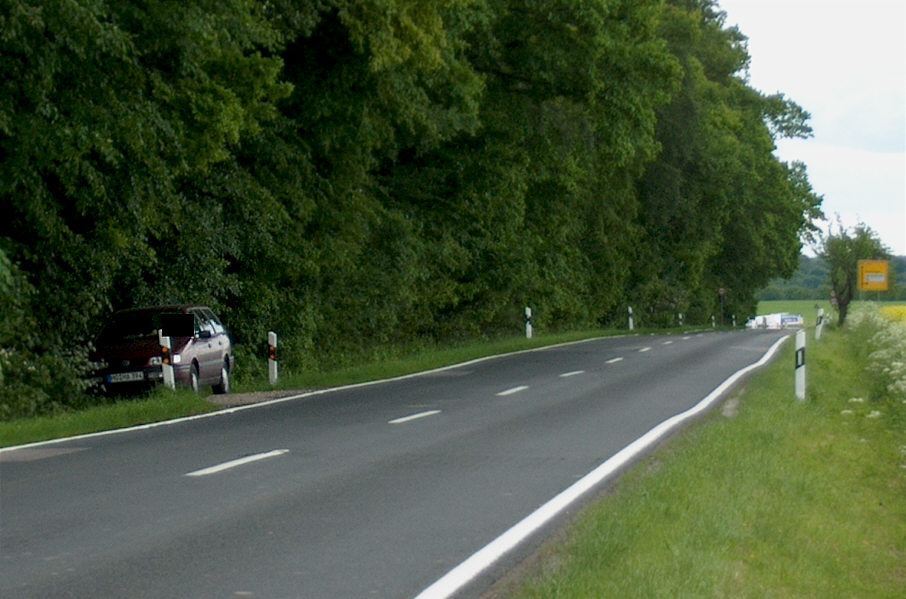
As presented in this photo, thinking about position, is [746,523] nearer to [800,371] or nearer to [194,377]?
[800,371]

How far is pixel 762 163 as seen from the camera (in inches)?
2938

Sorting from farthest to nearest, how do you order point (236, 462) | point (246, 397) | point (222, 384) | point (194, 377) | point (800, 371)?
point (222, 384)
point (194, 377)
point (246, 397)
point (800, 371)
point (236, 462)

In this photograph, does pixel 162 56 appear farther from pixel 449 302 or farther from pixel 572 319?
pixel 572 319

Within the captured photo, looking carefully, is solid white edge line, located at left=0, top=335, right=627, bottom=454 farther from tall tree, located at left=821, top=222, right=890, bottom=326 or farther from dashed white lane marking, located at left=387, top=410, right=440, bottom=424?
tall tree, located at left=821, top=222, right=890, bottom=326

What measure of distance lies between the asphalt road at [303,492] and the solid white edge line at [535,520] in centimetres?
9

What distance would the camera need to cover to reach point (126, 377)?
21.7m

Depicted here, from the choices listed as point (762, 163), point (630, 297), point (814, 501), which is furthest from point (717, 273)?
point (814, 501)

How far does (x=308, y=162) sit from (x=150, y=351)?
8254mm

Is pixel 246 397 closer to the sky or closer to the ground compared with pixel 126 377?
closer to the ground

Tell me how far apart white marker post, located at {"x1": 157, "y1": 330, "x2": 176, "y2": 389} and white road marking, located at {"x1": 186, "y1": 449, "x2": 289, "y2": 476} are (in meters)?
7.81

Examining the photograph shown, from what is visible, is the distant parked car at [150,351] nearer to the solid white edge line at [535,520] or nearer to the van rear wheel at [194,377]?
the van rear wheel at [194,377]

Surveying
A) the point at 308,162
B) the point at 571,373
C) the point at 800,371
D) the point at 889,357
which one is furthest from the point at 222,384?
the point at 889,357

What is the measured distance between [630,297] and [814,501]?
54.6m

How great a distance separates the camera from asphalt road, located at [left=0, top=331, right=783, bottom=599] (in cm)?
748
